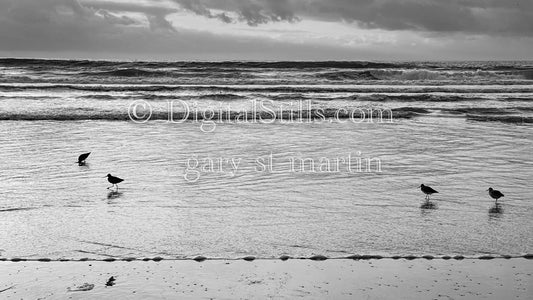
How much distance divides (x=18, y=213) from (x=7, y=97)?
18.2 meters

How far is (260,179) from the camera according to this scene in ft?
32.4

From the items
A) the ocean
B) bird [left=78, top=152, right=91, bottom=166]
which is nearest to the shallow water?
the ocean

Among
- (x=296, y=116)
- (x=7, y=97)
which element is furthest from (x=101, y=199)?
(x=7, y=97)

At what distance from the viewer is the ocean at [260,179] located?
675 centimetres

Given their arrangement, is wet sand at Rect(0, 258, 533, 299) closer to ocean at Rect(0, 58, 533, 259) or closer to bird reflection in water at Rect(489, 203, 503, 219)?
ocean at Rect(0, 58, 533, 259)

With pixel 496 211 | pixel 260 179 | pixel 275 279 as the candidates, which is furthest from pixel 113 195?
pixel 496 211

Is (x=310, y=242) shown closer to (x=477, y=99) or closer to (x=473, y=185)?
(x=473, y=185)

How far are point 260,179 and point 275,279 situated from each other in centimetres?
439

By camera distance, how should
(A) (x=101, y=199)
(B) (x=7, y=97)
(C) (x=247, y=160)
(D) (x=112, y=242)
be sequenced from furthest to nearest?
(B) (x=7, y=97) < (C) (x=247, y=160) < (A) (x=101, y=199) < (D) (x=112, y=242)

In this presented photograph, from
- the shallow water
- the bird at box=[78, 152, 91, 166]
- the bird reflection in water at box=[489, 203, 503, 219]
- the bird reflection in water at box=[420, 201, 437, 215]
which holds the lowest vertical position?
the bird reflection in water at box=[489, 203, 503, 219]

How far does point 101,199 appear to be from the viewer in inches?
336

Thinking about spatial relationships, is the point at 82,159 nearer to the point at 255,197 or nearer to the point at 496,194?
the point at 255,197

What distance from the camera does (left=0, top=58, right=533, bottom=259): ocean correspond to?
675 cm

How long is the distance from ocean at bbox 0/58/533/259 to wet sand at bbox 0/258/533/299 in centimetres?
36
